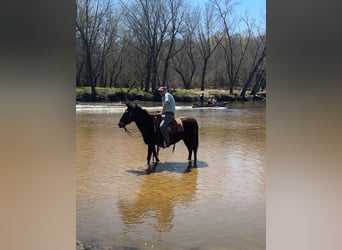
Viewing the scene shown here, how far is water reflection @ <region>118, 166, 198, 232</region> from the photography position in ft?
9.19

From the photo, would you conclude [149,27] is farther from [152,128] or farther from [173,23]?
[152,128]

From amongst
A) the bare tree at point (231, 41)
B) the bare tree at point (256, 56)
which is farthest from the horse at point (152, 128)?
the bare tree at point (256, 56)

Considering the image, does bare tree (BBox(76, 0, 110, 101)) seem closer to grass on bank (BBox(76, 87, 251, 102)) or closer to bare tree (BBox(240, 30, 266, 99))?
grass on bank (BBox(76, 87, 251, 102))

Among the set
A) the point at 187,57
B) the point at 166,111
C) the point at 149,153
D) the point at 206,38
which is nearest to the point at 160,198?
the point at 149,153

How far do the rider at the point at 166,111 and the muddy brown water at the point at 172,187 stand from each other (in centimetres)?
5

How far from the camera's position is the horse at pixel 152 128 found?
2920 millimetres

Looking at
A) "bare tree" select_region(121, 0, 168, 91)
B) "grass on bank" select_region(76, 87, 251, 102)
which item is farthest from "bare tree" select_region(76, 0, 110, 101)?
"bare tree" select_region(121, 0, 168, 91)

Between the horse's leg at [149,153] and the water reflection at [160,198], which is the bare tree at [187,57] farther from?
the water reflection at [160,198]

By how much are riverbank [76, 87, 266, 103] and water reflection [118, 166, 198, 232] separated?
0.47m

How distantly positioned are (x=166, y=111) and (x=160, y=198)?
601mm

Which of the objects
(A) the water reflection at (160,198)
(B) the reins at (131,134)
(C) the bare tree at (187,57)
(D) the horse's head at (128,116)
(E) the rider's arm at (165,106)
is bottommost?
(A) the water reflection at (160,198)

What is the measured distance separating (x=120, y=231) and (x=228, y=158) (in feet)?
2.84
